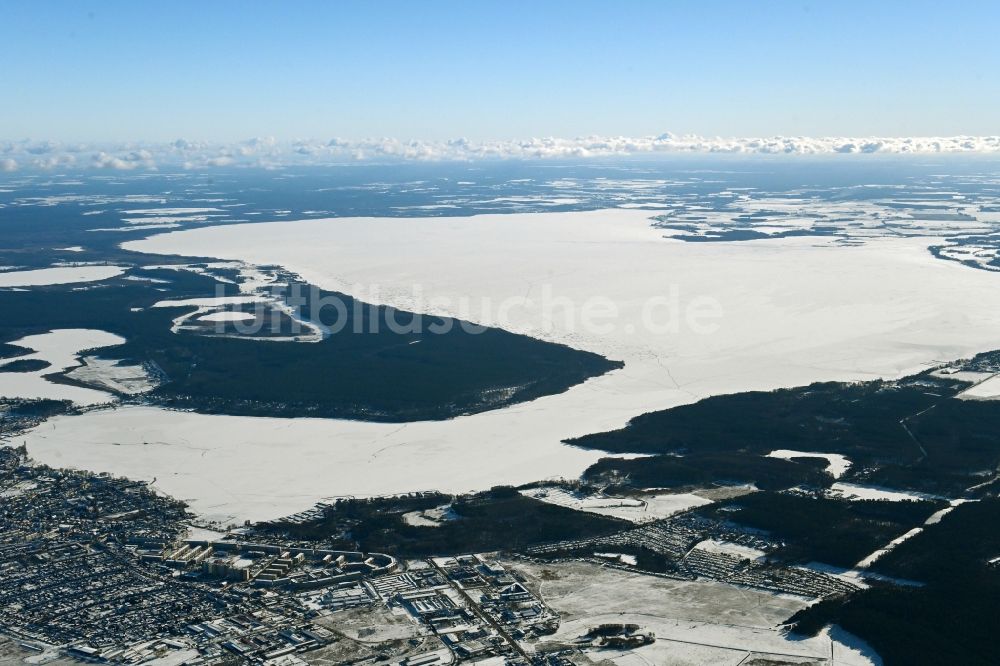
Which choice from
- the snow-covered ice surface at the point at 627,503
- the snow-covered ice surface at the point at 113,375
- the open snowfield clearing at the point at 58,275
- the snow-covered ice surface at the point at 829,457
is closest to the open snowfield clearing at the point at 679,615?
the snow-covered ice surface at the point at 627,503

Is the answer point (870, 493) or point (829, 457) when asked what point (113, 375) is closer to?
point (829, 457)

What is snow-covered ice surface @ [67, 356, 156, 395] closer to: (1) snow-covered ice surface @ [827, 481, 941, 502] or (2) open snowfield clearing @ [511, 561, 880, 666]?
(2) open snowfield clearing @ [511, 561, 880, 666]

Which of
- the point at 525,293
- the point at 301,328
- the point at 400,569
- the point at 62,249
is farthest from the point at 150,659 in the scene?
the point at 62,249

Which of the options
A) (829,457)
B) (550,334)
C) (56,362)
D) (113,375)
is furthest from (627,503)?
(56,362)

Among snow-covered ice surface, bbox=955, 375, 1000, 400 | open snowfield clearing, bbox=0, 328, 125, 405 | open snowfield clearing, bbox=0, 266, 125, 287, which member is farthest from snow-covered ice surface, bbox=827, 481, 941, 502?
open snowfield clearing, bbox=0, 266, 125, 287

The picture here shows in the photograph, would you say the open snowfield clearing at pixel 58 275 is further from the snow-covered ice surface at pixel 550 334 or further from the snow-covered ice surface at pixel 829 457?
the snow-covered ice surface at pixel 829 457

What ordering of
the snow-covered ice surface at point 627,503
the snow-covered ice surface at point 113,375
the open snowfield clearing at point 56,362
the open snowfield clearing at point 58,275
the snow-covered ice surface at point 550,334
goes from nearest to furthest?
the snow-covered ice surface at point 627,503, the snow-covered ice surface at point 550,334, the open snowfield clearing at point 56,362, the snow-covered ice surface at point 113,375, the open snowfield clearing at point 58,275
